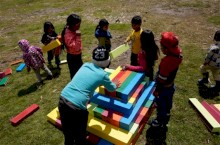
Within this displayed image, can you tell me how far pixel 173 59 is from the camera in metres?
4.55

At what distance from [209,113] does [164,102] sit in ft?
4.80

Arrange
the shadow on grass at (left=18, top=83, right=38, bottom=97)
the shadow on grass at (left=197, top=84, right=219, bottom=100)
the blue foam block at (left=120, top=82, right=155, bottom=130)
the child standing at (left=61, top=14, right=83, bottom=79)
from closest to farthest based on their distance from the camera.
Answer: the blue foam block at (left=120, top=82, right=155, bottom=130)
the child standing at (left=61, top=14, right=83, bottom=79)
the shadow on grass at (left=197, top=84, right=219, bottom=100)
the shadow on grass at (left=18, top=83, right=38, bottom=97)

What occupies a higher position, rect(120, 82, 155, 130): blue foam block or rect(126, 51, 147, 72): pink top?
rect(126, 51, 147, 72): pink top

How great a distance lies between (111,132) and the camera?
5.09 metres

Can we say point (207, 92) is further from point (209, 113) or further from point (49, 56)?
point (49, 56)

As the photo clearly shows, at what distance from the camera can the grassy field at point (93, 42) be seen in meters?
5.80

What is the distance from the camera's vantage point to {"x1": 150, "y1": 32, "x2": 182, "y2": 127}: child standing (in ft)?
14.6

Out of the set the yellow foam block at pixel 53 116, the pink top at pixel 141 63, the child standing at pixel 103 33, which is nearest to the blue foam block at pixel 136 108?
the pink top at pixel 141 63

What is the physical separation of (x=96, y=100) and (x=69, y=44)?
6.41 feet

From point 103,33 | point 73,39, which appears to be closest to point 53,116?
point 73,39

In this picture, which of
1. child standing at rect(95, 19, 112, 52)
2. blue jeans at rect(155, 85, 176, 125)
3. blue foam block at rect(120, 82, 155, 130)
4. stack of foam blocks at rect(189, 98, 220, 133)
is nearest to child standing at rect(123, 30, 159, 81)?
blue foam block at rect(120, 82, 155, 130)

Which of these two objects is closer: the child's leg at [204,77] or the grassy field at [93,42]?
the grassy field at [93,42]

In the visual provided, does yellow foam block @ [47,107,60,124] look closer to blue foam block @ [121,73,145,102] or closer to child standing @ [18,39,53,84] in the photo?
blue foam block @ [121,73,145,102]

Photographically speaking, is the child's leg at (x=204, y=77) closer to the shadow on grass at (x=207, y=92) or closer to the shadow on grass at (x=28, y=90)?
the shadow on grass at (x=207, y=92)
